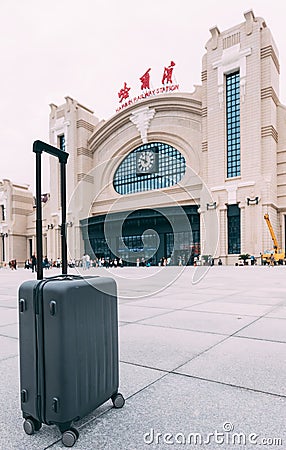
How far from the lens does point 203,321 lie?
5.68 meters

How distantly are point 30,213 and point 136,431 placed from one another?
76023 mm

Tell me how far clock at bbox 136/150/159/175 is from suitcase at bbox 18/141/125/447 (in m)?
50.8

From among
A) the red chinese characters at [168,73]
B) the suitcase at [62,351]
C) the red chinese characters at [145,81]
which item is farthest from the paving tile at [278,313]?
the red chinese characters at [145,81]

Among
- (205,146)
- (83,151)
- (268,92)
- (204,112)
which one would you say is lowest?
(205,146)

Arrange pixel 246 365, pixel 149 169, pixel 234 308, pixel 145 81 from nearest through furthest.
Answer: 1. pixel 246 365
2. pixel 234 308
3. pixel 145 81
4. pixel 149 169

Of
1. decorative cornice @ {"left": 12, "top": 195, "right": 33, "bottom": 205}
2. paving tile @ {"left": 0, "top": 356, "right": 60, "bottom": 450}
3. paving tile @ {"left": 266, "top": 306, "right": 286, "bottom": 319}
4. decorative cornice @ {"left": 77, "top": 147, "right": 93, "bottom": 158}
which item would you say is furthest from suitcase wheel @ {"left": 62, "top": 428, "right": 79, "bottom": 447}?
decorative cornice @ {"left": 12, "top": 195, "right": 33, "bottom": 205}

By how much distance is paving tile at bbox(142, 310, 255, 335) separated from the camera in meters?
5.14

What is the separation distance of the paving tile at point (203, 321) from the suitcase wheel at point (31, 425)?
3223mm

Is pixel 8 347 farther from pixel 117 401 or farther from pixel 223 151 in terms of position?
pixel 223 151

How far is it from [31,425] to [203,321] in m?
3.94

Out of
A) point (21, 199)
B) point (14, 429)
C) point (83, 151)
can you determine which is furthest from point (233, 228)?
point (21, 199)

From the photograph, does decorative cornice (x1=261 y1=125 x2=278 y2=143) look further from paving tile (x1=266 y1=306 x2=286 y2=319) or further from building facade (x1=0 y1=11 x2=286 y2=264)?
paving tile (x1=266 y1=306 x2=286 y2=319)

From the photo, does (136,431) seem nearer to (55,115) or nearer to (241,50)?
(241,50)

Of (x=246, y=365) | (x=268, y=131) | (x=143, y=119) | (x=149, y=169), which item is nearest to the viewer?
(x=246, y=365)
